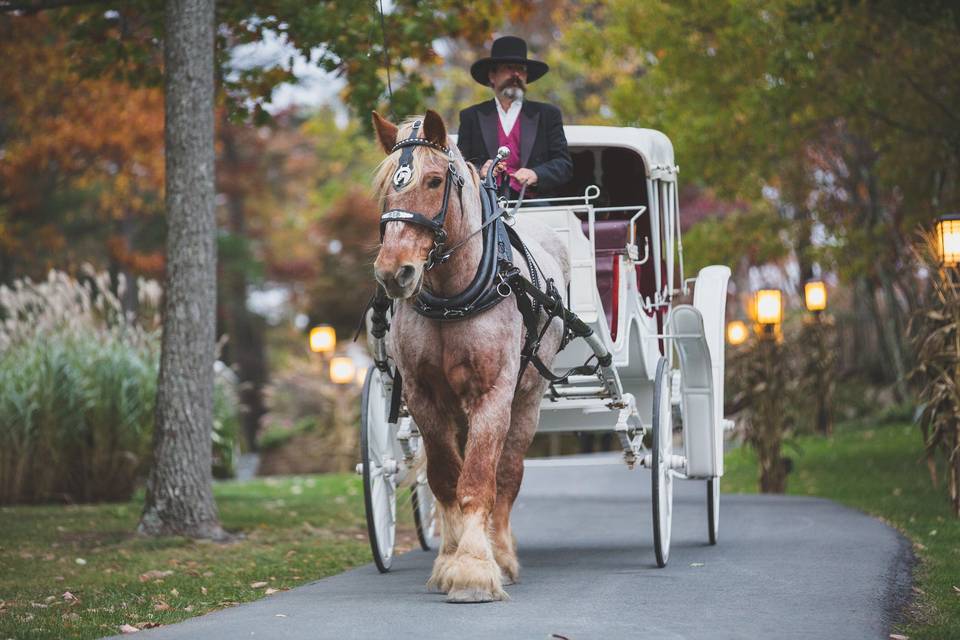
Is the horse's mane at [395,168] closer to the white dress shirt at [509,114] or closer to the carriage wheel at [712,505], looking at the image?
the white dress shirt at [509,114]

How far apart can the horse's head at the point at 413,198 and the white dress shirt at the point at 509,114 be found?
156cm

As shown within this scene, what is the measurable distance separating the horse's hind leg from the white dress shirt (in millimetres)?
1874

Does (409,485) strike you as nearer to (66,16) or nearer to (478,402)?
(478,402)

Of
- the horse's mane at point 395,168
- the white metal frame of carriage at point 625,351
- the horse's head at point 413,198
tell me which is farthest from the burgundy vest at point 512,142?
the horse's mane at point 395,168

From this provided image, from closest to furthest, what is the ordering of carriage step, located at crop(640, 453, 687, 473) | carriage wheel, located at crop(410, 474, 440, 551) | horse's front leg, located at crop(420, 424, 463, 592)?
horse's front leg, located at crop(420, 424, 463, 592) → carriage step, located at crop(640, 453, 687, 473) → carriage wheel, located at crop(410, 474, 440, 551)

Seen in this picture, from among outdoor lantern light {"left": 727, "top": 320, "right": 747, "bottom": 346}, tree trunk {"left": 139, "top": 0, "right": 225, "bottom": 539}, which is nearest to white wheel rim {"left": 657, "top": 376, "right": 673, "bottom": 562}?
tree trunk {"left": 139, "top": 0, "right": 225, "bottom": 539}

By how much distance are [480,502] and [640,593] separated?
1052mm

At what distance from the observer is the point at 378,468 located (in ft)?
27.6

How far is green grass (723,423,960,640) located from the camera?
6594mm

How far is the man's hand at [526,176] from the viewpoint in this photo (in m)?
7.72

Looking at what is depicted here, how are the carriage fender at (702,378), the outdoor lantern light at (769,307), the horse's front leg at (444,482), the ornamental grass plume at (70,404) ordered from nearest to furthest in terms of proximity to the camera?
the horse's front leg at (444,482), the carriage fender at (702,378), the ornamental grass plume at (70,404), the outdoor lantern light at (769,307)

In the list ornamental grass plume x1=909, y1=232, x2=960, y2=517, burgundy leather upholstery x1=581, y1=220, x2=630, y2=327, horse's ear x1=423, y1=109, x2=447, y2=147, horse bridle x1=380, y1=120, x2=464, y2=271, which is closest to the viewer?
horse bridle x1=380, y1=120, x2=464, y2=271

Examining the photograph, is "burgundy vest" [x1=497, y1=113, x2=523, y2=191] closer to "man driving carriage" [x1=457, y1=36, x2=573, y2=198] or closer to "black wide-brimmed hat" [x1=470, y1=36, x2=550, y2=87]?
"man driving carriage" [x1=457, y1=36, x2=573, y2=198]

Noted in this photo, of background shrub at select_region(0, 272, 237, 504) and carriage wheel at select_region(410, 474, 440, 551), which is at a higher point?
background shrub at select_region(0, 272, 237, 504)
